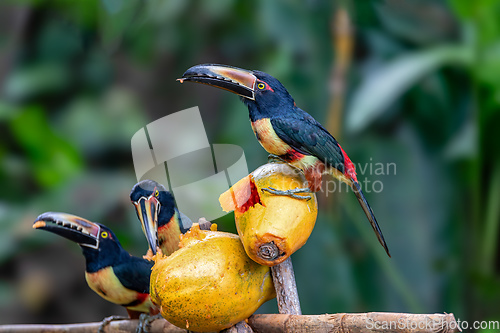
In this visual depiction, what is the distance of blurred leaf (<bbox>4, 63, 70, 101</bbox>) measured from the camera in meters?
2.75

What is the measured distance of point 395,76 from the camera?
207 centimetres

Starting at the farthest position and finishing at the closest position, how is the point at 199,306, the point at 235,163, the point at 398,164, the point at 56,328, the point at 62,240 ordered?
the point at 62,240 → the point at 398,164 → the point at 56,328 → the point at 235,163 → the point at 199,306

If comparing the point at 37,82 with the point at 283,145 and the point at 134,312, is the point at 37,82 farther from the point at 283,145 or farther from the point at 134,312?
the point at 283,145

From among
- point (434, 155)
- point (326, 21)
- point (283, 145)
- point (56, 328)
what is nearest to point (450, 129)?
point (434, 155)

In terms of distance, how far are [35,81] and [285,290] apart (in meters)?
2.42

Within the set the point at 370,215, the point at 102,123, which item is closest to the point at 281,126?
the point at 370,215

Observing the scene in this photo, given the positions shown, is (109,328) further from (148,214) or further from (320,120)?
(320,120)

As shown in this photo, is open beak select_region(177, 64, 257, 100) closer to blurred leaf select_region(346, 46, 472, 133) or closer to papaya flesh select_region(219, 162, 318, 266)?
papaya flesh select_region(219, 162, 318, 266)

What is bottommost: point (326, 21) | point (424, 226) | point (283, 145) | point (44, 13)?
point (424, 226)

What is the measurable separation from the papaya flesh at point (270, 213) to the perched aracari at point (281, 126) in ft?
0.08

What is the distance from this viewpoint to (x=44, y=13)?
2895mm

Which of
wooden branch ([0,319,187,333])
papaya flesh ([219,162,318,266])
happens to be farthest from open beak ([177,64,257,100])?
wooden branch ([0,319,187,333])

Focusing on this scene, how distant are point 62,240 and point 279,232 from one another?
84.8 inches

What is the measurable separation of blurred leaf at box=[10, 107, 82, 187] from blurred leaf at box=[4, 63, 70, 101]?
0.32 metres
